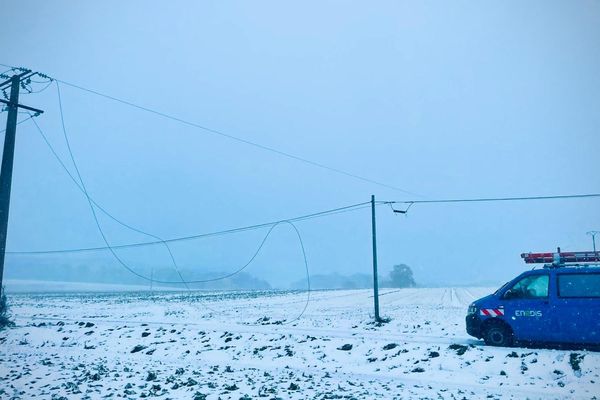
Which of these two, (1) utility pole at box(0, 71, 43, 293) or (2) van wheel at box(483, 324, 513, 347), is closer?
(2) van wheel at box(483, 324, 513, 347)

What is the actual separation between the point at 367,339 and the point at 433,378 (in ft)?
16.3

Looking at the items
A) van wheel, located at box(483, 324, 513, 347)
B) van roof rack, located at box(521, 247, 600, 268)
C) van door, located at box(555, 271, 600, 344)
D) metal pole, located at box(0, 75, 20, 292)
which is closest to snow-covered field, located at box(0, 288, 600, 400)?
van wheel, located at box(483, 324, 513, 347)

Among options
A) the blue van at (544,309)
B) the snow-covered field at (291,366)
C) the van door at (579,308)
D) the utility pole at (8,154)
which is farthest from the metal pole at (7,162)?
the van door at (579,308)

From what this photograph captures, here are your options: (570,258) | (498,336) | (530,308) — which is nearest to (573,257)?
(570,258)

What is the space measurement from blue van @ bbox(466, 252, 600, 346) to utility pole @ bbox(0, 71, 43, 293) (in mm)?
15905

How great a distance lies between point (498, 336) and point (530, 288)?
1.76 m

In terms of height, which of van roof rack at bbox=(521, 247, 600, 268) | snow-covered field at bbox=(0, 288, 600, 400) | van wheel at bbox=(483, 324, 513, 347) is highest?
van roof rack at bbox=(521, 247, 600, 268)

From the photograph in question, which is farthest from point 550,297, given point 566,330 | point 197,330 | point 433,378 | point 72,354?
point 72,354

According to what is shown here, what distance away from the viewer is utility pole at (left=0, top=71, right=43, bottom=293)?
13.9 meters

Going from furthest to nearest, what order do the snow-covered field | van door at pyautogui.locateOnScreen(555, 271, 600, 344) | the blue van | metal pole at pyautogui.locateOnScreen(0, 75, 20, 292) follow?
metal pole at pyautogui.locateOnScreen(0, 75, 20, 292) → the blue van → van door at pyautogui.locateOnScreen(555, 271, 600, 344) → the snow-covered field

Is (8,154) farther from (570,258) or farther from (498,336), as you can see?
(570,258)

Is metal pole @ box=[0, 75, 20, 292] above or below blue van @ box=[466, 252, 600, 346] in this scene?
above

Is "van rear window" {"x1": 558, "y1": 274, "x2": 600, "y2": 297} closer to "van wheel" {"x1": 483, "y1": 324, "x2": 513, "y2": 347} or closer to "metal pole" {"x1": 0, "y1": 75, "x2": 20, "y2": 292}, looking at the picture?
"van wheel" {"x1": 483, "y1": 324, "x2": 513, "y2": 347}

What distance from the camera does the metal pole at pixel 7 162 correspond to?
13.9 metres
